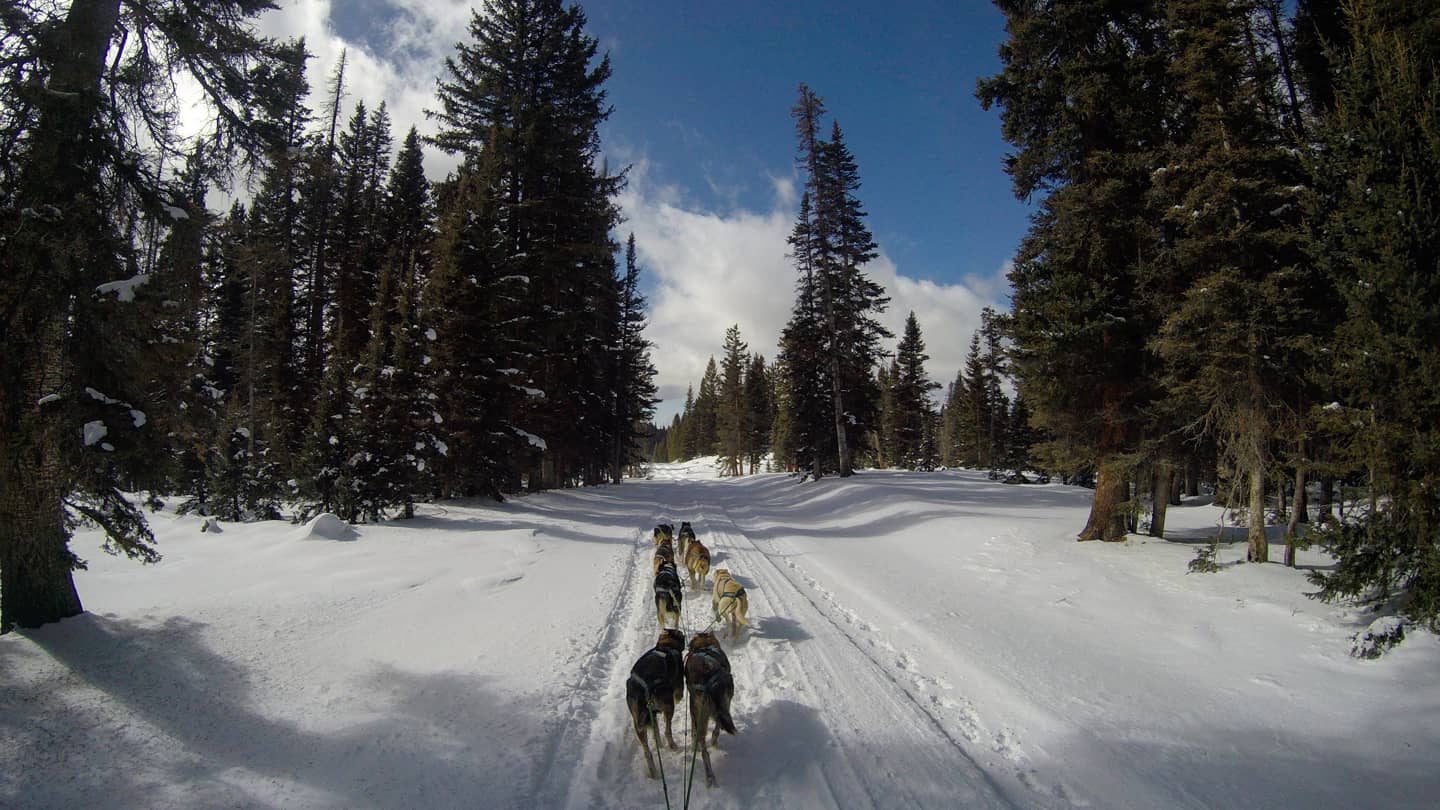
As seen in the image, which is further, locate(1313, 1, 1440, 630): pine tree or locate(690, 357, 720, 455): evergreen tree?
locate(690, 357, 720, 455): evergreen tree

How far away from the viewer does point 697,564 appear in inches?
360

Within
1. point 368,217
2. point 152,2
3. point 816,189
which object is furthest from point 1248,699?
point 368,217

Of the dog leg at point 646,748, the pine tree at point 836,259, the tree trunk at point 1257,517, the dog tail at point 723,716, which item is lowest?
the dog leg at point 646,748

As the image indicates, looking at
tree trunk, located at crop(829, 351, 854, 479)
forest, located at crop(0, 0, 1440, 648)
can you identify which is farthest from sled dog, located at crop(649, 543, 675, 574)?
tree trunk, located at crop(829, 351, 854, 479)

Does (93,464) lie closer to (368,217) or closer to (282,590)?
(282,590)

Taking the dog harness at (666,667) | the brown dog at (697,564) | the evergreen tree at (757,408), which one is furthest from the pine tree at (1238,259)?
the evergreen tree at (757,408)

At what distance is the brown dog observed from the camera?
9017 mm

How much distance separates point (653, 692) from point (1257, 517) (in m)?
9.92

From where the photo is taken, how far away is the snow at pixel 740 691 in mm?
3832

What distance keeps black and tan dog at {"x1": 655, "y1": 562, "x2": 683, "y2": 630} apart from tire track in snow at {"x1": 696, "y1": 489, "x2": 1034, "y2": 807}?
94 cm

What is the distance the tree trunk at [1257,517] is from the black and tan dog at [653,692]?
9501mm

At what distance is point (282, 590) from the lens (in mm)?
7375

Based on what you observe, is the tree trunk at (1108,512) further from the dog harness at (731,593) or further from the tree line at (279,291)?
the tree line at (279,291)

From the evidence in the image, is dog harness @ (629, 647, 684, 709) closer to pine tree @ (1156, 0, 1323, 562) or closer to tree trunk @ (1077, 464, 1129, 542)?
pine tree @ (1156, 0, 1323, 562)
